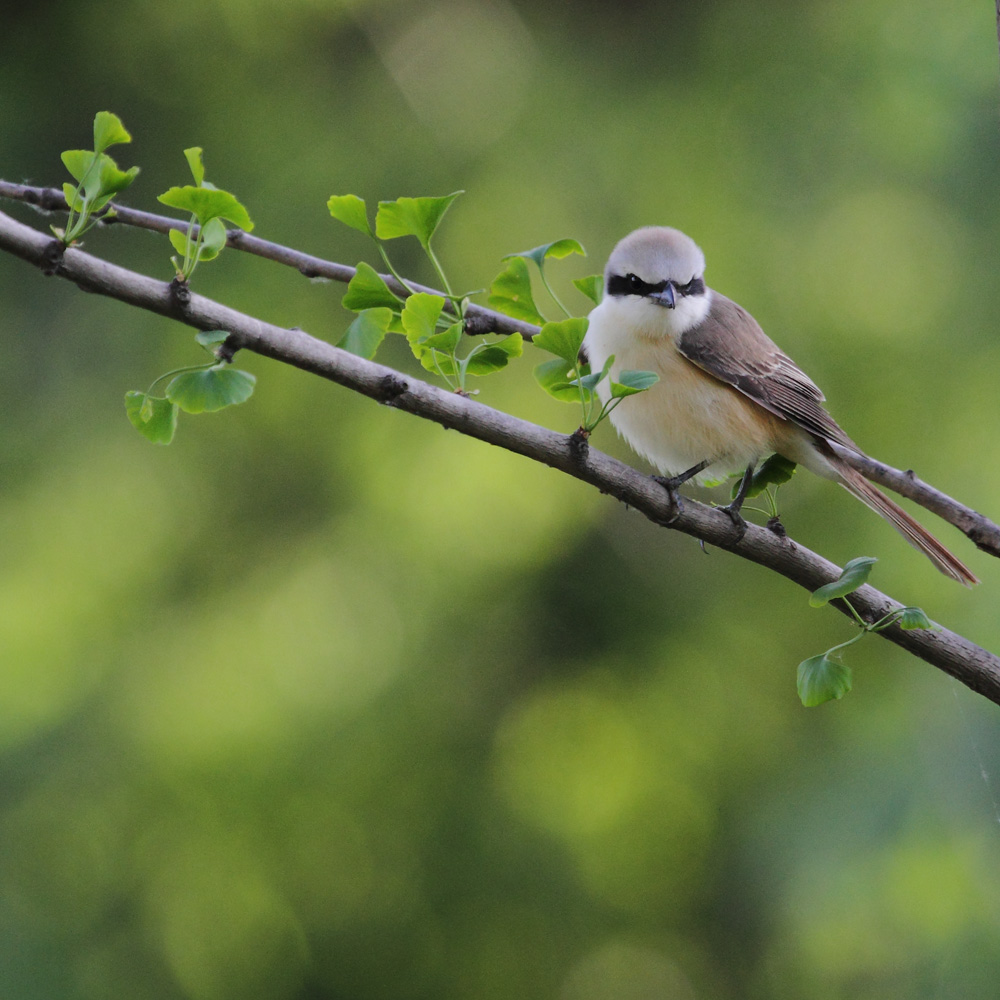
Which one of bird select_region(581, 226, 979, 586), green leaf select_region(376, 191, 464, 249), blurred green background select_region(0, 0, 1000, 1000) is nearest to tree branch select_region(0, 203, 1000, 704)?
green leaf select_region(376, 191, 464, 249)

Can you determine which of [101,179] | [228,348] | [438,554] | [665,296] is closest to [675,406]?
[665,296]

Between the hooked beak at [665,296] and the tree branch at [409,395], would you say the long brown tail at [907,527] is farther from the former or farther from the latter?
the tree branch at [409,395]

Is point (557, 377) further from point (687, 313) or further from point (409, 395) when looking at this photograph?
point (687, 313)

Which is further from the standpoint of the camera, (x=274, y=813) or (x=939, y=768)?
(x=274, y=813)

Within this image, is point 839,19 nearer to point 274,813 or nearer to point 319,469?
point 319,469

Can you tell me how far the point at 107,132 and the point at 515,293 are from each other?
1.45 feet

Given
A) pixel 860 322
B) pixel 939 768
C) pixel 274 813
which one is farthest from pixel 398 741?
pixel 860 322

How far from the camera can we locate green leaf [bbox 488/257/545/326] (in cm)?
117

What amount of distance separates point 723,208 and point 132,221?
3.38m

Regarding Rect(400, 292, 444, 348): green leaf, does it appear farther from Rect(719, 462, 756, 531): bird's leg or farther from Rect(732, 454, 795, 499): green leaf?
Rect(732, 454, 795, 499): green leaf

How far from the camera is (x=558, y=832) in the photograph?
4.35m

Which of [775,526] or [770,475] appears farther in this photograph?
[770,475]

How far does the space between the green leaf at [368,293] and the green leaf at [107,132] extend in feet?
0.81

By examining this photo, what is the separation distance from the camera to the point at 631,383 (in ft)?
3.29
